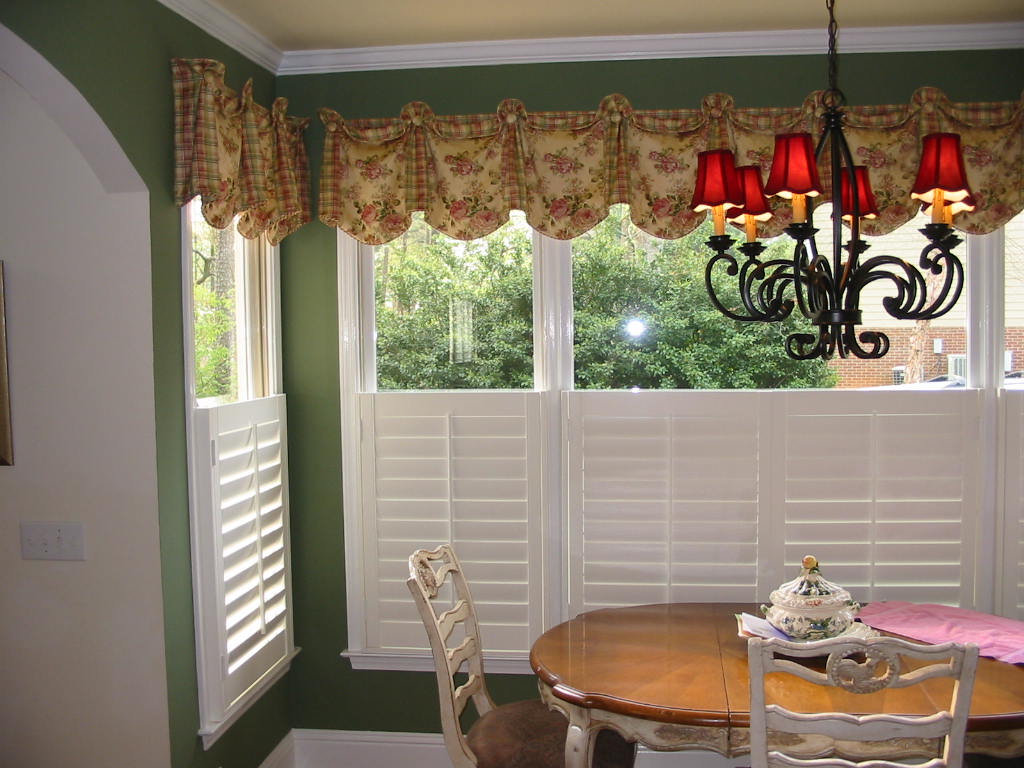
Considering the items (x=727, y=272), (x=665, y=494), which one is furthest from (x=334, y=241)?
(x=727, y=272)

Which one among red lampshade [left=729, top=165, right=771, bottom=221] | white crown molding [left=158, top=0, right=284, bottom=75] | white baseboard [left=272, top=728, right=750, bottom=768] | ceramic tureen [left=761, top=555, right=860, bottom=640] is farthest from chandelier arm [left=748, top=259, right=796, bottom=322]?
white baseboard [left=272, top=728, right=750, bottom=768]

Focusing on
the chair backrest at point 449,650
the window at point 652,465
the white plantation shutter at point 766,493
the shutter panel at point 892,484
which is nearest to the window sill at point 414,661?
the window at point 652,465

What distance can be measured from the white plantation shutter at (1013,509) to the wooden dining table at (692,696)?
790 millimetres

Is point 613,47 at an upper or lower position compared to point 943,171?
upper

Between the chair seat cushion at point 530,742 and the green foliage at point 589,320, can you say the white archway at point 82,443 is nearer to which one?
the chair seat cushion at point 530,742

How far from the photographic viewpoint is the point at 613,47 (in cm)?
286

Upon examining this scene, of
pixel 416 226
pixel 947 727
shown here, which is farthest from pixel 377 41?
pixel 947 727

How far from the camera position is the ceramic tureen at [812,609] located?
218 centimetres

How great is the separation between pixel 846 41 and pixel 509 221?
1.27 m

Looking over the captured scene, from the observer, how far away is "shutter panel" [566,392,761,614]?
2.88m

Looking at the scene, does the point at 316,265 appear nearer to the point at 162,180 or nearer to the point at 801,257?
the point at 162,180

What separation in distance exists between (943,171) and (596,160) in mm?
1357

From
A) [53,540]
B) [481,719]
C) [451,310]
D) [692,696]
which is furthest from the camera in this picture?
[451,310]

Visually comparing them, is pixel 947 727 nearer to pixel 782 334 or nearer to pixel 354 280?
pixel 782 334
